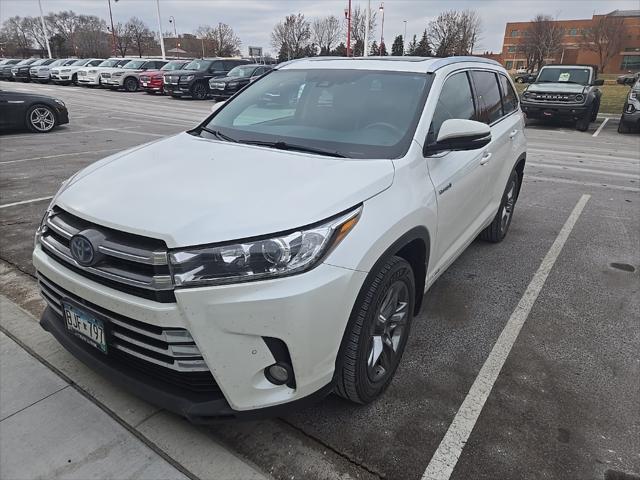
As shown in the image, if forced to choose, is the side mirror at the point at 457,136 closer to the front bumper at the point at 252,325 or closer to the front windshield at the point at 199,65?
the front bumper at the point at 252,325

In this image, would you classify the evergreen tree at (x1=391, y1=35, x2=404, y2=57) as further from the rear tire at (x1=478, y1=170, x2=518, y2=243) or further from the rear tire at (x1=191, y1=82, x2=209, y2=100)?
the rear tire at (x1=478, y1=170, x2=518, y2=243)

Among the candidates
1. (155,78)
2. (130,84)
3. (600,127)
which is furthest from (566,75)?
(130,84)

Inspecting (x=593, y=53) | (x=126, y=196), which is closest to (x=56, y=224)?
(x=126, y=196)

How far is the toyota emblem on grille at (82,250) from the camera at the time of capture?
1992mm

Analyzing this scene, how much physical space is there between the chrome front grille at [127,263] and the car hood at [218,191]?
1.7 inches

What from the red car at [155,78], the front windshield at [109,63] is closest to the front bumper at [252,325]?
the red car at [155,78]

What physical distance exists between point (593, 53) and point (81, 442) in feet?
296

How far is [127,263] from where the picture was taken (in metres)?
1.94

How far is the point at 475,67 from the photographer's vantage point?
3.94 meters

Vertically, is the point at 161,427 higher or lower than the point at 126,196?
lower

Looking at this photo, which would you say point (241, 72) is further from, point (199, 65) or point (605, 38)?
point (605, 38)

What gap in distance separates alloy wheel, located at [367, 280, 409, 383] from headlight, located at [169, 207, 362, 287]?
2.05ft

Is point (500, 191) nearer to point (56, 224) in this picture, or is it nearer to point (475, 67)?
point (475, 67)

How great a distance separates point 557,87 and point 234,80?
1292cm
